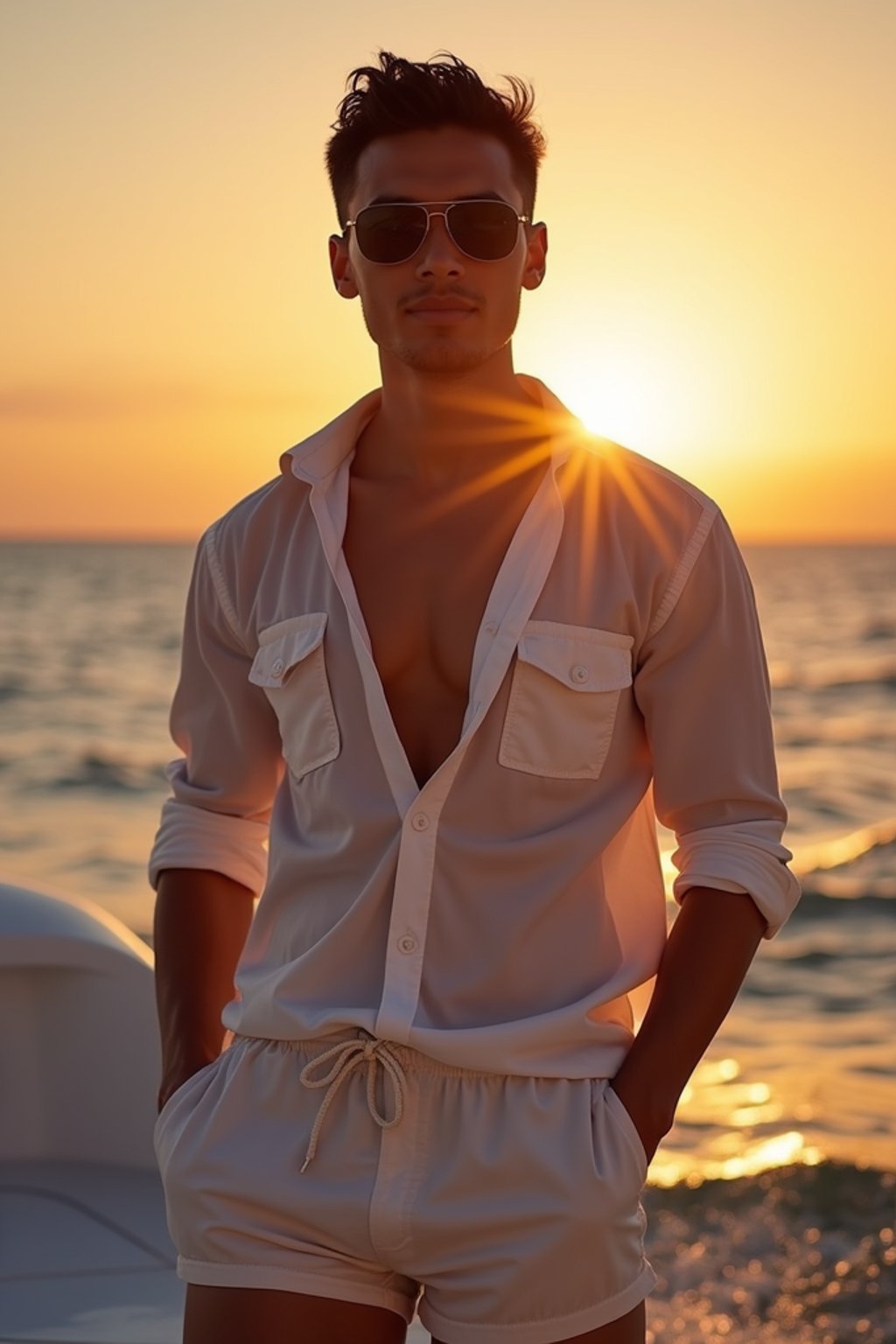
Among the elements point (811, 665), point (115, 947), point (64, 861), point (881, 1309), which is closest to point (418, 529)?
point (115, 947)

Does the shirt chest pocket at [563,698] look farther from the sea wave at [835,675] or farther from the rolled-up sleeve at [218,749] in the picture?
the sea wave at [835,675]

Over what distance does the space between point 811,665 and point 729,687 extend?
26914mm

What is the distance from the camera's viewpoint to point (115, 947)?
3736mm

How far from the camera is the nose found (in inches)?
89.6

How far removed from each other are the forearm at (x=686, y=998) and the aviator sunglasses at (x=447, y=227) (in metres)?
0.85

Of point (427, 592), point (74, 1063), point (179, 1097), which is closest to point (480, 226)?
point (427, 592)

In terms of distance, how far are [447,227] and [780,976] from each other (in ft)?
26.5

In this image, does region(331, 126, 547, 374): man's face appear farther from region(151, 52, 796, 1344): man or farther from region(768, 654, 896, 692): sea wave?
region(768, 654, 896, 692): sea wave

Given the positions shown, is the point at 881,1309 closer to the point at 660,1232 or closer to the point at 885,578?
the point at 660,1232

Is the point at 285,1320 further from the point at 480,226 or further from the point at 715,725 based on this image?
the point at 480,226

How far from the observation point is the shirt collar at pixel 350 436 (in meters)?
2.36

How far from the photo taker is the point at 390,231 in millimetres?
2316

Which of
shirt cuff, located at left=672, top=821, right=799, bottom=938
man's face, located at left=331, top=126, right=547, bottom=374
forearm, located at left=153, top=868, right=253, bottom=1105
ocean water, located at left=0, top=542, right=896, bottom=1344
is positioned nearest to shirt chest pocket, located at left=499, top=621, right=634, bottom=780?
shirt cuff, located at left=672, top=821, right=799, bottom=938

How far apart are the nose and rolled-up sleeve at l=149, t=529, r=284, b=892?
0.51m
